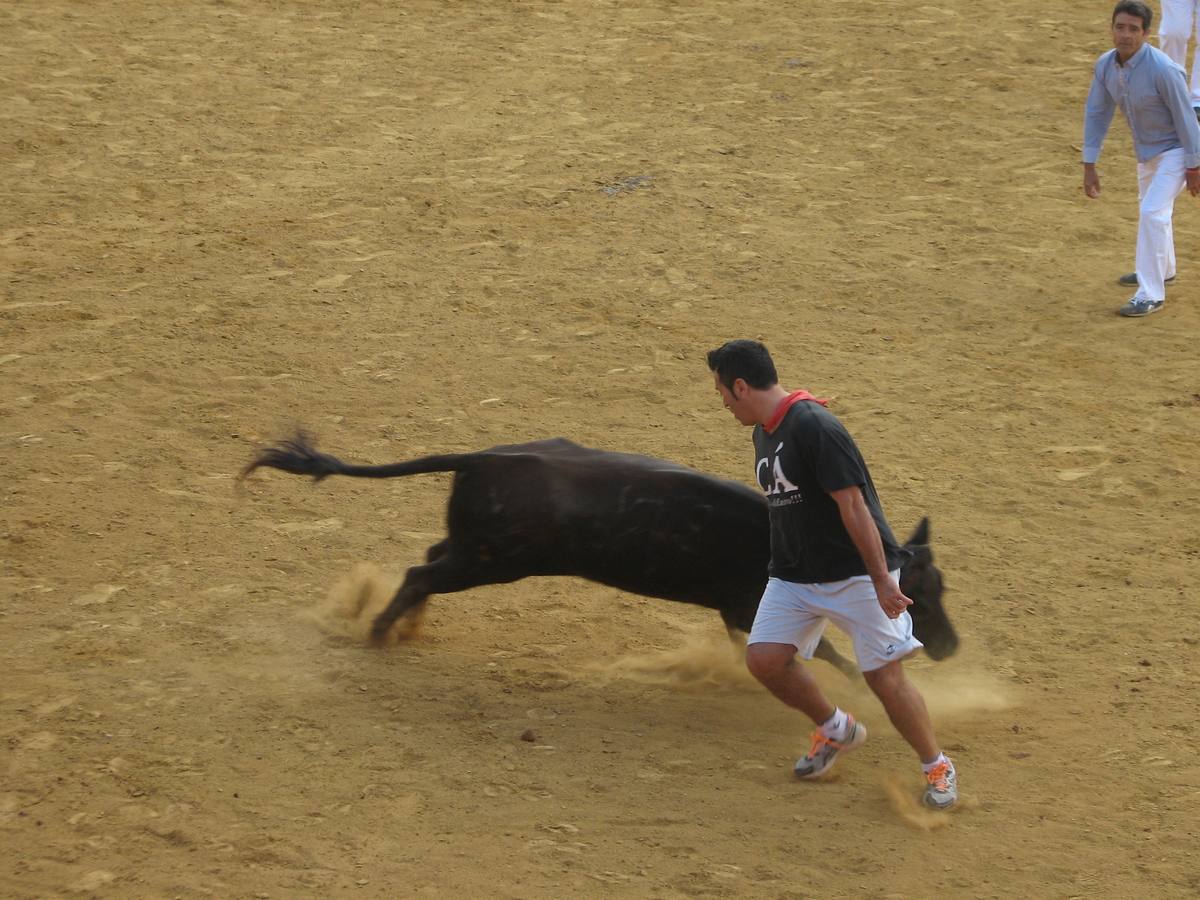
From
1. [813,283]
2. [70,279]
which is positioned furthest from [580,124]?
[70,279]

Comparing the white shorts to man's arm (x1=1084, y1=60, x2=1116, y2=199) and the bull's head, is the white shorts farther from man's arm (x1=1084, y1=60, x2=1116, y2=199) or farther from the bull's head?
man's arm (x1=1084, y1=60, x2=1116, y2=199)

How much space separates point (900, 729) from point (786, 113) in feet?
31.1

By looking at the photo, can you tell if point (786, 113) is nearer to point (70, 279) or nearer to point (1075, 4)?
point (1075, 4)

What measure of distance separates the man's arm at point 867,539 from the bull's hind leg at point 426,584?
197cm

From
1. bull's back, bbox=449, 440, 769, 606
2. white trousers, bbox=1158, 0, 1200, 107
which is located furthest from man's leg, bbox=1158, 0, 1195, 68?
bull's back, bbox=449, 440, 769, 606

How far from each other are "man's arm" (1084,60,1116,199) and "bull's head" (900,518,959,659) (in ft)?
18.5

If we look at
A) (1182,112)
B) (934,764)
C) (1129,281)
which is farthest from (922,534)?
(1129,281)

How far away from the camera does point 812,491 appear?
532 cm

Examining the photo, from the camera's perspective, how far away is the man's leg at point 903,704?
541cm

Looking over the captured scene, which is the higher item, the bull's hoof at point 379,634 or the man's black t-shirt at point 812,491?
the man's black t-shirt at point 812,491

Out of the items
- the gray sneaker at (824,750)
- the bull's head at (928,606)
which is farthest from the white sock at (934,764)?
the bull's head at (928,606)

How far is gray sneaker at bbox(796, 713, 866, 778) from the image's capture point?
577 cm

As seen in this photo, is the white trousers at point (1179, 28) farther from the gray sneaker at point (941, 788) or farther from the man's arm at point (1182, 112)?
the gray sneaker at point (941, 788)

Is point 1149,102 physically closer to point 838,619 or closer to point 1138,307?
point 1138,307
